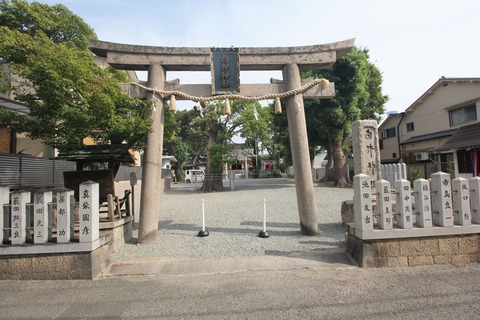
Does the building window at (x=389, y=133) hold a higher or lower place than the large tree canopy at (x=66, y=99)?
higher

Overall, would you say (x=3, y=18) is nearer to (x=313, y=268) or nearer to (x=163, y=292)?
(x=163, y=292)

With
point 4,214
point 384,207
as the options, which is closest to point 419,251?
point 384,207

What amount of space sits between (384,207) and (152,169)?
5.31 meters

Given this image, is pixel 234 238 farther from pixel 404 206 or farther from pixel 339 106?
pixel 339 106

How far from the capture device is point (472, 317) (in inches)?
135

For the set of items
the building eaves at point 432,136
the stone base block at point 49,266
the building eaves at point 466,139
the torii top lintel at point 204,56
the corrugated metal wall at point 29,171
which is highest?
the torii top lintel at point 204,56

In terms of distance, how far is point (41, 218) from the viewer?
486cm

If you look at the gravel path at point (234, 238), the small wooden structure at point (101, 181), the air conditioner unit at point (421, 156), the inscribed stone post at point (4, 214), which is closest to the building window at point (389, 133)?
the air conditioner unit at point (421, 156)

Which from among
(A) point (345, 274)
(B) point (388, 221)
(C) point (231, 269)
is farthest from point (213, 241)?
(B) point (388, 221)

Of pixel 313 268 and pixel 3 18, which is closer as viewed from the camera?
pixel 313 268

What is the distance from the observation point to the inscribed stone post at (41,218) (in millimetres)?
4812

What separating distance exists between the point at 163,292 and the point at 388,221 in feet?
13.4

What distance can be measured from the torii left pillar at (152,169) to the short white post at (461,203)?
6.47 m

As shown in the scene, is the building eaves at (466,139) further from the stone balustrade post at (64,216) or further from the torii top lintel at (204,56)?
the stone balustrade post at (64,216)
